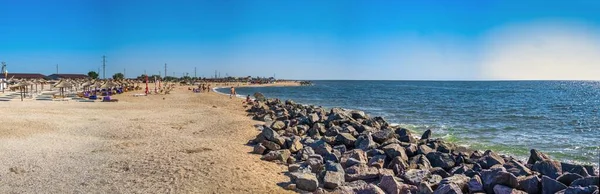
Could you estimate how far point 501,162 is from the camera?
10.5m

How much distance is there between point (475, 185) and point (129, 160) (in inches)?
344

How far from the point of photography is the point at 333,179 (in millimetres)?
9086

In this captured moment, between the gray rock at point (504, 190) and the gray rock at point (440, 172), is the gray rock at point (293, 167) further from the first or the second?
the gray rock at point (504, 190)

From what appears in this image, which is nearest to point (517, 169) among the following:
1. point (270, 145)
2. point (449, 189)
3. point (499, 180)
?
point (499, 180)

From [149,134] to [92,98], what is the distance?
950 inches

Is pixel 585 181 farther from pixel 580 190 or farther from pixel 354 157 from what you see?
pixel 354 157

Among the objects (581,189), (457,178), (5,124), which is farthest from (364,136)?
(5,124)

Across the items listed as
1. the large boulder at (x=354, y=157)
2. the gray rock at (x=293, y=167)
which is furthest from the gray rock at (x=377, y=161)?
the gray rock at (x=293, y=167)

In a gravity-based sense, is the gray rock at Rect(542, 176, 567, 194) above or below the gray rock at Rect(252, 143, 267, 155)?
above

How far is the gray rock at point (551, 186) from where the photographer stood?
7395 millimetres

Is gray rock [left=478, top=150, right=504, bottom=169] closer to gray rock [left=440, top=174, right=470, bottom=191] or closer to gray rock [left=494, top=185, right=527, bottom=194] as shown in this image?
gray rock [left=440, top=174, right=470, bottom=191]

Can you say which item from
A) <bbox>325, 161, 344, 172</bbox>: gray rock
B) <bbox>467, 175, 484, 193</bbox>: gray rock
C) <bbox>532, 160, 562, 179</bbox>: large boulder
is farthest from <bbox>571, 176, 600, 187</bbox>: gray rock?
<bbox>325, 161, 344, 172</bbox>: gray rock

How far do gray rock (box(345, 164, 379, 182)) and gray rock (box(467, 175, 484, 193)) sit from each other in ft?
6.96

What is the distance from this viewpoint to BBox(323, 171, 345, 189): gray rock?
898 centimetres
